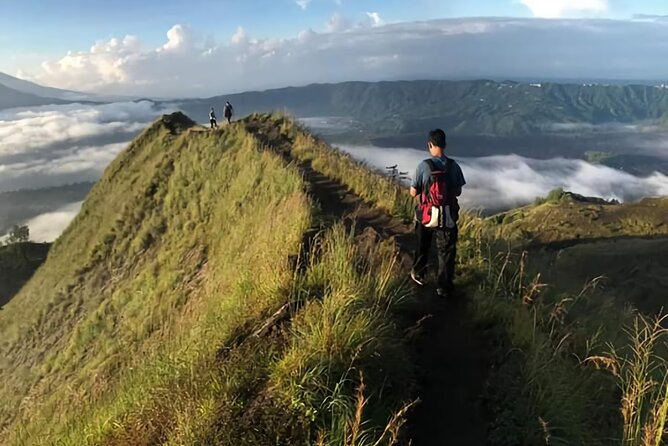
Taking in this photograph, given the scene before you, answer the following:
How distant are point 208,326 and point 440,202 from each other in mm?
3560

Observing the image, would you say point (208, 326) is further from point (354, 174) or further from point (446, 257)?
point (354, 174)

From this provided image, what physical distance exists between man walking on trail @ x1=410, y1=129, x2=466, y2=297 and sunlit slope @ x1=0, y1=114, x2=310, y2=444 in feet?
6.74

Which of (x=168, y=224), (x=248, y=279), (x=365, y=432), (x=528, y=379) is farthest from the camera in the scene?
(x=168, y=224)

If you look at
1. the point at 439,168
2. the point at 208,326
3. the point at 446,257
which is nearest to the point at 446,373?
the point at 446,257

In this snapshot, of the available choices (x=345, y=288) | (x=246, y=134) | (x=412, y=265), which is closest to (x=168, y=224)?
(x=246, y=134)

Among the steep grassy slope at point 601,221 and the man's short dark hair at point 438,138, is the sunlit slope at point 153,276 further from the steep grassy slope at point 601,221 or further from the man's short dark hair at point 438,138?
the steep grassy slope at point 601,221

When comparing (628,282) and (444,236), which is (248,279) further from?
(628,282)

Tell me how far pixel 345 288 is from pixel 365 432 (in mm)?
1853

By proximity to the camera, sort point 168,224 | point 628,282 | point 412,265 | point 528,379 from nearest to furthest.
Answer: point 528,379 < point 412,265 < point 168,224 < point 628,282

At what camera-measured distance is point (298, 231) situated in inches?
331

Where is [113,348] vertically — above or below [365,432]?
below

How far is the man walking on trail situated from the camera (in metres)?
7.23

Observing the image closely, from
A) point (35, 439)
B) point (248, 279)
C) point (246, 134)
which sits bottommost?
point (35, 439)

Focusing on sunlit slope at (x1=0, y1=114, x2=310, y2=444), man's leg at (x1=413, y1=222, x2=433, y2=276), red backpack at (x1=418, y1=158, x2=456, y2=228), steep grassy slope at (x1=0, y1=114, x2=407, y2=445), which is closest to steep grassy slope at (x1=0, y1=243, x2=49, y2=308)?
sunlit slope at (x1=0, y1=114, x2=310, y2=444)
